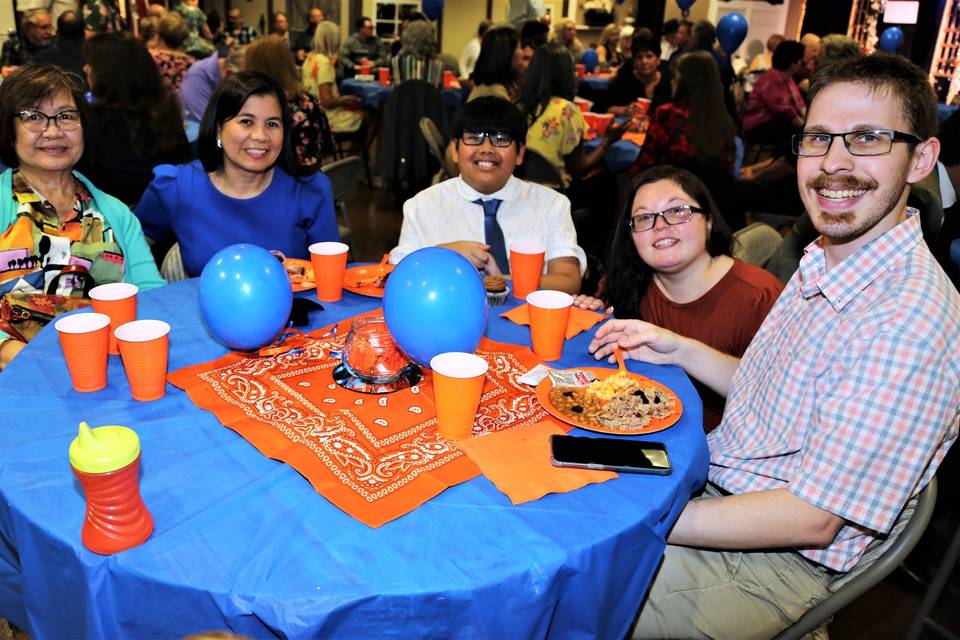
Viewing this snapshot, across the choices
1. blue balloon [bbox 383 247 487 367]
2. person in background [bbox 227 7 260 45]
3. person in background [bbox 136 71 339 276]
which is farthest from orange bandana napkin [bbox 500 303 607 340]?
person in background [bbox 227 7 260 45]

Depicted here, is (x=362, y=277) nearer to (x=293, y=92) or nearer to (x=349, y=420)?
(x=349, y=420)

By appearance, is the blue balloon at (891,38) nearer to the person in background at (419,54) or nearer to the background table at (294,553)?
the person in background at (419,54)

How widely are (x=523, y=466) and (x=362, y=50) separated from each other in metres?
9.09

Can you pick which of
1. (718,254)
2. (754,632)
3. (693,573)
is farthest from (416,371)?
(718,254)

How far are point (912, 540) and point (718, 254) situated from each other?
959mm

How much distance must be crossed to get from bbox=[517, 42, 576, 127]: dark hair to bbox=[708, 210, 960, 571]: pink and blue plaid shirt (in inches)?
127

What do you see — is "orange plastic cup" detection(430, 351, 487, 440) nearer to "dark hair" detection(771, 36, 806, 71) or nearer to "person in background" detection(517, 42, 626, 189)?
"person in background" detection(517, 42, 626, 189)

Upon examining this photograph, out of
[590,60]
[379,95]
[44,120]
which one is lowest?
[44,120]

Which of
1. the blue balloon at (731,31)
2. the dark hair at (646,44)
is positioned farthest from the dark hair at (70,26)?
the blue balloon at (731,31)

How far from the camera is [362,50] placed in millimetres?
9312

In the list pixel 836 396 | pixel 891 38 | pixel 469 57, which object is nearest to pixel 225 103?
pixel 836 396

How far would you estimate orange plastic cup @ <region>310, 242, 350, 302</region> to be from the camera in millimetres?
1909

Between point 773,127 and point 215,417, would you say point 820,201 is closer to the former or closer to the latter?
point 215,417

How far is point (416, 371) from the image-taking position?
1555 mm
